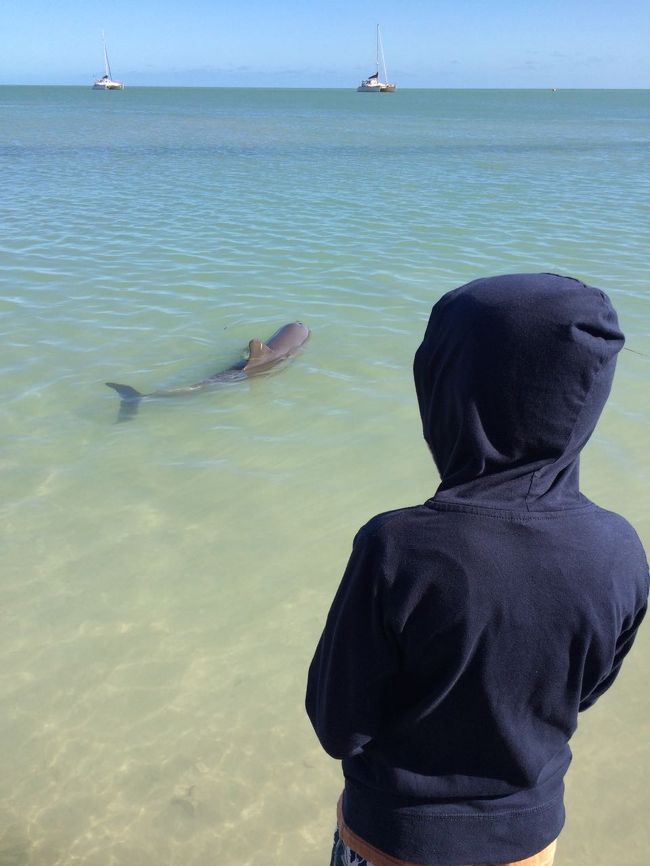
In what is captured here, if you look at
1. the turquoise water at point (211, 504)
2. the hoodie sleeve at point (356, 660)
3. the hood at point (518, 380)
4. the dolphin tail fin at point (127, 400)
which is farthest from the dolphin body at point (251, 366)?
the hood at point (518, 380)

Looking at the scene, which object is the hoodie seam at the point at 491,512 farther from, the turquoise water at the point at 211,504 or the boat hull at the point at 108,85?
the boat hull at the point at 108,85

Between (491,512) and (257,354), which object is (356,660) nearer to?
(491,512)

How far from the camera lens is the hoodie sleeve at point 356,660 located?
57.7 inches

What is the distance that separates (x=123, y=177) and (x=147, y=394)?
17.7m

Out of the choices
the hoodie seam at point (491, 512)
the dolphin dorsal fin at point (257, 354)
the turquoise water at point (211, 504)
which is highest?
the hoodie seam at point (491, 512)

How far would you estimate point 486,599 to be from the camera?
1.44 metres

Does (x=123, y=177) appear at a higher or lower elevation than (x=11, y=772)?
higher

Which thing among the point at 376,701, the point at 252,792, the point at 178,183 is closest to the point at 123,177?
the point at 178,183

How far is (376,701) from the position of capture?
5.15ft

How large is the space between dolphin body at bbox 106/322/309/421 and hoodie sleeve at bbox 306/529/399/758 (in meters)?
5.68

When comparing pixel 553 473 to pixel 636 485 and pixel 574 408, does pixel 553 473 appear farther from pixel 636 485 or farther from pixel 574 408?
pixel 636 485

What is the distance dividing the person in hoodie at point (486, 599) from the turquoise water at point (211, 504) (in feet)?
6.21

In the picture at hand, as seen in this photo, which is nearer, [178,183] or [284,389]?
[284,389]

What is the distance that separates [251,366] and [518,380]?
6606mm
